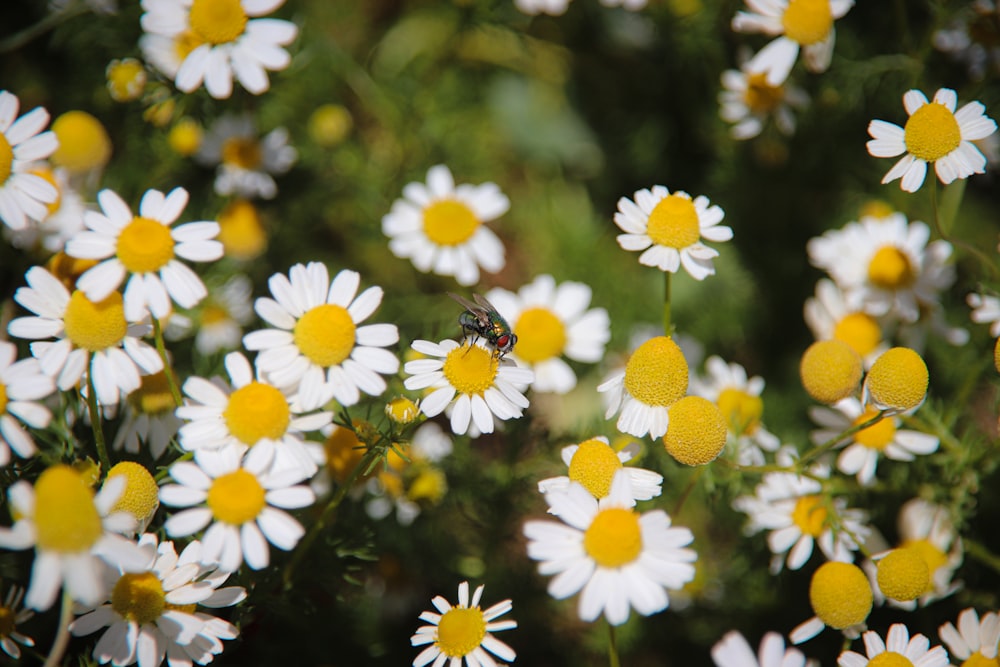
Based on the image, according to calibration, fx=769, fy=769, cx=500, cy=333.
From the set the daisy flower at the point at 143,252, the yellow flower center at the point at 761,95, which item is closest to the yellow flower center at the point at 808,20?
the yellow flower center at the point at 761,95

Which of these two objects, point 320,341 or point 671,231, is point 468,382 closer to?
point 320,341

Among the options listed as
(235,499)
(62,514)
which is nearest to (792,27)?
(235,499)

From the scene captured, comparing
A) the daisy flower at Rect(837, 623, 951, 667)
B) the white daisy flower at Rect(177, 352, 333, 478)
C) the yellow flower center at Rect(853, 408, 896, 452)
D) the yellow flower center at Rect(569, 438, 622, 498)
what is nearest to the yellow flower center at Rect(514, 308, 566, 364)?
the yellow flower center at Rect(569, 438, 622, 498)

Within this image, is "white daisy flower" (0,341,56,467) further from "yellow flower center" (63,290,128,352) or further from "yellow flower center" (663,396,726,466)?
"yellow flower center" (663,396,726,466)

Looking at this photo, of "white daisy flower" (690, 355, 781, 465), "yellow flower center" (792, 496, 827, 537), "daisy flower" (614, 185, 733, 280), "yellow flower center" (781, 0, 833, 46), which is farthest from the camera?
"yellow flower center" (781, 0, 833, 46)

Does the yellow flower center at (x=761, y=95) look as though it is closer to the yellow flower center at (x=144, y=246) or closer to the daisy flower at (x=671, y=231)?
the daisy flower at (x=671, y=231)
